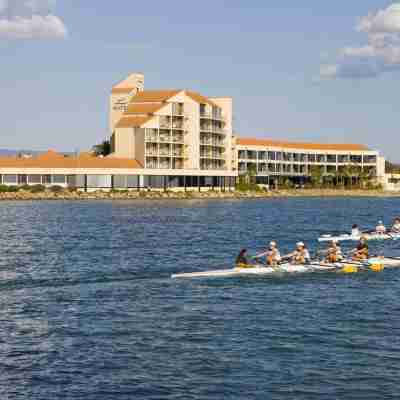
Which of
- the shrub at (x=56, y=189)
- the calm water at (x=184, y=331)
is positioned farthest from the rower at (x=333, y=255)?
the shrub at (x=56, y=189)

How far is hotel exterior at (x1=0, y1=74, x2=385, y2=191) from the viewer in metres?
162

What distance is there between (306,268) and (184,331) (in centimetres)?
1911

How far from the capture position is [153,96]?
180m

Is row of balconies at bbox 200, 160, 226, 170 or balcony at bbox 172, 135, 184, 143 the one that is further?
row of balconies at bbox 200, 160, 226, 170

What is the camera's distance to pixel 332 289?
4359 cm

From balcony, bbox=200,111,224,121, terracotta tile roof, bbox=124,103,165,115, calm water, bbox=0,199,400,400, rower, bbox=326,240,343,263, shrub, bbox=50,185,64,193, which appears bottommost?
calm water, bbox=0,199,400,400

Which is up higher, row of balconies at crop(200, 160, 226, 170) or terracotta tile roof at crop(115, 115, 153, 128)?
terracotta tile roof at crop(115, 115, 153, 128)

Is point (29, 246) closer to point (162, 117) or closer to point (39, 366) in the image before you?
point (39, 366)

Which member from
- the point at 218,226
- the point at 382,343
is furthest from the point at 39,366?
the point at 218,226

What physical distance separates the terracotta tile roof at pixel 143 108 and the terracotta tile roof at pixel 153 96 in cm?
87

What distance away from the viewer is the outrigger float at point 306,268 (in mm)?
47312

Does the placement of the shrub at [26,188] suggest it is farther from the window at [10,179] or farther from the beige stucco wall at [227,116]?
the beige stucco wall at [227,116]

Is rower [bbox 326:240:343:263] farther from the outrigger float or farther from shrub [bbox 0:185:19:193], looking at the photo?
shrub [bbox 0:185:19:193]

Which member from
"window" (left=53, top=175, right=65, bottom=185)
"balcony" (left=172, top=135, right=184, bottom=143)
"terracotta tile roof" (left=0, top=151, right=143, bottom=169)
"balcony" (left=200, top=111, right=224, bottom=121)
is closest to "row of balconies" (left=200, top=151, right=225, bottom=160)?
"balcony" (left=172, top=135, right=184, bottom=143)
